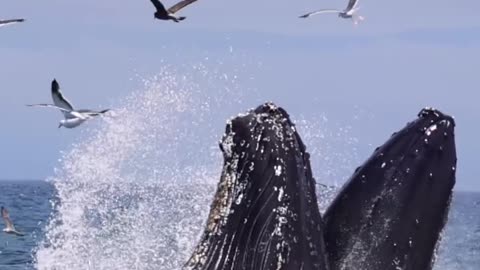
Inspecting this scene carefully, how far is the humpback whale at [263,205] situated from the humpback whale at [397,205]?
0.43m

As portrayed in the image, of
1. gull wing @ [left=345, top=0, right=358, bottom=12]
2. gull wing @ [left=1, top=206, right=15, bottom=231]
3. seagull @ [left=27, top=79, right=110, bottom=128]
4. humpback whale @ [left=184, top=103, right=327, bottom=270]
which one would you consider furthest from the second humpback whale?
gull wing @ [left=1, top=206, right=15, bottom=231]

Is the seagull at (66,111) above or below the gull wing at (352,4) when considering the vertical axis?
below

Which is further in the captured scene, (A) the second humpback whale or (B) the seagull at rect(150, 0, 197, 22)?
(B) the seagull at rect(150, 0, 197, 22)

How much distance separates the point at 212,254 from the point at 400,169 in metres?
1.57

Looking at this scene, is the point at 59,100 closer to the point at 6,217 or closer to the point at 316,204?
the point at 6,217

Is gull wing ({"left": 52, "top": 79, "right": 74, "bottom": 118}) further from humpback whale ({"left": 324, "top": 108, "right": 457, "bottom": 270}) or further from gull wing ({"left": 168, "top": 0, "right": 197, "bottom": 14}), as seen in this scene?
humpback whale ({"left": 324, "top": 108, "right": 457, "bottom": 270})

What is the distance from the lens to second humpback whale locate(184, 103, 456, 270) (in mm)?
6785

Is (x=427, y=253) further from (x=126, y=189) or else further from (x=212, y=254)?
(x=126, y=189)

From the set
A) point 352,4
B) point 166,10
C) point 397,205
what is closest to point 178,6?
point 166,10

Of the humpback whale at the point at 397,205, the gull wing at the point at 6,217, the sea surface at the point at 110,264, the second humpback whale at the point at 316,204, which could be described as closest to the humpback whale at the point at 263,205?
the second humpback whale at the point at 316,204

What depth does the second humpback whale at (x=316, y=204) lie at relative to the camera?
22.3ft

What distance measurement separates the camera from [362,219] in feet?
24.6

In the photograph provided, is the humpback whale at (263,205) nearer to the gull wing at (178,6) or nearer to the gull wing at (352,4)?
the gull wing at (178,6)

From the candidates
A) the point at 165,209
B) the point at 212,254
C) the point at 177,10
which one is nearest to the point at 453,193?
the point at 212,254
